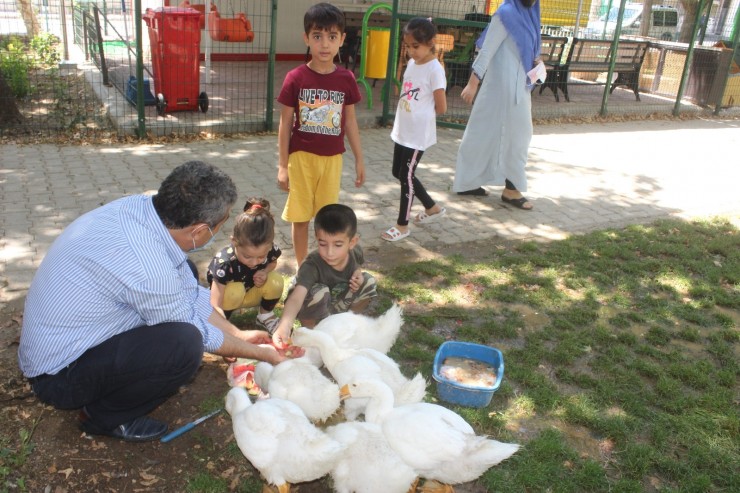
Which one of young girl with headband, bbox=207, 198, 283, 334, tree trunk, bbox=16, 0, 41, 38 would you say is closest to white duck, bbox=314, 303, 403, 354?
young girl with headband, bbox=207, 198, 283, 334

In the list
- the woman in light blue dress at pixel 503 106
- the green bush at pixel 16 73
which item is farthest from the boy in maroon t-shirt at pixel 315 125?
the green bush at pixel 16 73

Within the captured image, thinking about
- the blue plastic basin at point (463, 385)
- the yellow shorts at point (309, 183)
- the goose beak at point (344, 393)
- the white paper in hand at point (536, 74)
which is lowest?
the blue plastic basin at point (463, 385)

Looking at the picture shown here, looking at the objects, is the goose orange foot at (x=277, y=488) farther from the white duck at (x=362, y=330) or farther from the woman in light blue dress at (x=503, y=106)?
the woman in light blue dress at (x=503, y=106)

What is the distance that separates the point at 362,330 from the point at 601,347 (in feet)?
5.38

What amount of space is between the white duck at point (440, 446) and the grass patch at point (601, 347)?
363 millimetres

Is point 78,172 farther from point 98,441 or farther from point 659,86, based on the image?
point 659,86

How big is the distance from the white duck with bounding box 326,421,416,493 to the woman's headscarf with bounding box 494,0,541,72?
4.40 meters

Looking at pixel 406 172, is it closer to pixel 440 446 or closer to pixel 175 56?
pixel 440 446

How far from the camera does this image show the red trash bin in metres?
7.92

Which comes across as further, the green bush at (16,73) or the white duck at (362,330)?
the green bush at (16,73)

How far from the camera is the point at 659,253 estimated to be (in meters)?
5.46

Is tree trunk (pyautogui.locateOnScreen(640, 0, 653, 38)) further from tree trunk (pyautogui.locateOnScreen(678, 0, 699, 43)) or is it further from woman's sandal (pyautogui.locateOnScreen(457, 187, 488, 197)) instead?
woman's sandal (pyautogui.locateOnScreen(457, 187, 488, 197))

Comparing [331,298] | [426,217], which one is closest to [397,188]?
[426,217]

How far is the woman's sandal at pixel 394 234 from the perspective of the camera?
5.36 meters
